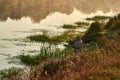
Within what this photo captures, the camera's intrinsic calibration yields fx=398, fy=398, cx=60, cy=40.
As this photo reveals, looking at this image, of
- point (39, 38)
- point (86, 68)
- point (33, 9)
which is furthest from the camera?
point (33, 9)

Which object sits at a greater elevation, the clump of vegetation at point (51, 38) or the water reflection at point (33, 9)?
the water reflection at point (33, 9)

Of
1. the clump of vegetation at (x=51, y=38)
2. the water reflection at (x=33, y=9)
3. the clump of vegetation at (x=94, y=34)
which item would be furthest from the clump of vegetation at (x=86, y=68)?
the water reflection at (x=33, y=9)

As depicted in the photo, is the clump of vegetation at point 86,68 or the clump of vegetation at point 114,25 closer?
the clump of vegetation at point 86,68

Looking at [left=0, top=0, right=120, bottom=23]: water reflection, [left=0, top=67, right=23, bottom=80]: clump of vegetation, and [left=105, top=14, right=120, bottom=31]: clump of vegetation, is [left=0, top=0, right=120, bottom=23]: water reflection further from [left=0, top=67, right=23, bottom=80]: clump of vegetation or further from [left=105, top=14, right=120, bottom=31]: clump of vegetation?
[left=0, top=67, right=23, bottom=80]: clump of vegetation

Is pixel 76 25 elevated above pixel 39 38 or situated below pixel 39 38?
above

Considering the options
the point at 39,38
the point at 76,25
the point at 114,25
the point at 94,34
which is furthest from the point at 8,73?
the point at 76,25

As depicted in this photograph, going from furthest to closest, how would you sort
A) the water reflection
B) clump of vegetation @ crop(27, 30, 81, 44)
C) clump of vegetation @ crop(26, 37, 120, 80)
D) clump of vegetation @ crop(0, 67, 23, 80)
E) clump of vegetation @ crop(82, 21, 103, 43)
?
the water reflection, clump of vegetation @ crop(27, 30, 81, 44), clump of vegetation @ crop(82, 21, 103, 43), clump of vegetation @ crop(0, 67, 23, 80), clump of vegetation @ crop(26, 37, 120, 80)

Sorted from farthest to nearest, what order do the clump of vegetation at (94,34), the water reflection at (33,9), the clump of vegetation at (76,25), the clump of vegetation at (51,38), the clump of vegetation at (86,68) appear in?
the water reflection at (33,9) < the clump of vegetation at (76,25) < the clump of vegetation at (51,38) < the clump of vegetation at (94,34) < the clump of vegetation at (86,68)

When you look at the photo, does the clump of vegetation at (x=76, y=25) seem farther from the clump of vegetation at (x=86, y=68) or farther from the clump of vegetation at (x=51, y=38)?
the clump of vegetation at (x=86, y=68)

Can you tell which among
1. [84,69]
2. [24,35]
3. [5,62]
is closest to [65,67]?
[84,69]

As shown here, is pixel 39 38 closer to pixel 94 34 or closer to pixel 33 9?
pixel 94 34

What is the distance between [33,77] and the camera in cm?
1280

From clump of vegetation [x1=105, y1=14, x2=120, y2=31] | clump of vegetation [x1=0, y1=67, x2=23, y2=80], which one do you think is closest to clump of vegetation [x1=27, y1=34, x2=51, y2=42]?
clump of vegetation [x1=105, y1=14, x2=120, y2=31]

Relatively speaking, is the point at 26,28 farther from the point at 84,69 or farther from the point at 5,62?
the point at 84,69
